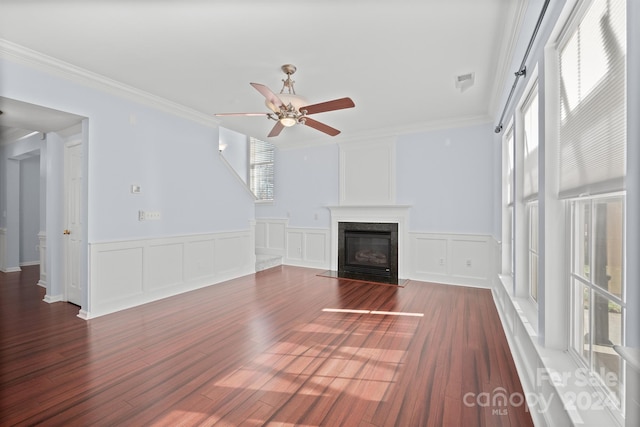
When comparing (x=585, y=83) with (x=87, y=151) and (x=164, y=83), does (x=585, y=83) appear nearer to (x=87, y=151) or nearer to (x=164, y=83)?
(x=164, y=83)

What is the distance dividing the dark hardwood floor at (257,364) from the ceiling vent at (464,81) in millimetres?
2780

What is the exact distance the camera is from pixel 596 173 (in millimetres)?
1133

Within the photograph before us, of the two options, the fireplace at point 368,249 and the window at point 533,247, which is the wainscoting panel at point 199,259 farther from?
the window at point 533,247

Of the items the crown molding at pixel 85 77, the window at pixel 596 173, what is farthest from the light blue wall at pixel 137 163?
the window at pixel 596 173

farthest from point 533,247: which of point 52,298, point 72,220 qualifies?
point 52,298

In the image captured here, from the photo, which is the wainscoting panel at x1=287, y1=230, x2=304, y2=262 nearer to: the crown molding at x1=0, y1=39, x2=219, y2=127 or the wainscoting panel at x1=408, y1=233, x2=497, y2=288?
the wainscoting panel at x1=408, y1=233, x2=497, y2=288

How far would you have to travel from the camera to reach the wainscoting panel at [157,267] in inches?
134

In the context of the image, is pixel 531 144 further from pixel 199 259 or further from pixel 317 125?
pixel 199 259

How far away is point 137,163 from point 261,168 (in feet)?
12.0

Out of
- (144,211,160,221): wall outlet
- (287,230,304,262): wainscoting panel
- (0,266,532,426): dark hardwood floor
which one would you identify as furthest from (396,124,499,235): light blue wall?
(144,211,160,221): wall outlet

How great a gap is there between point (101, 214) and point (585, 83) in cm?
443

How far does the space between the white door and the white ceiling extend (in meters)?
1.36

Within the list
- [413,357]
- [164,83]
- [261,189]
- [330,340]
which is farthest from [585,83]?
[261,189]

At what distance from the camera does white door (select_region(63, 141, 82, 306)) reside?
3777 mm
